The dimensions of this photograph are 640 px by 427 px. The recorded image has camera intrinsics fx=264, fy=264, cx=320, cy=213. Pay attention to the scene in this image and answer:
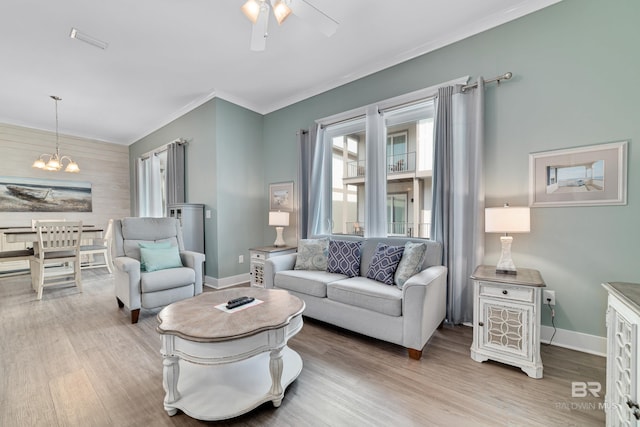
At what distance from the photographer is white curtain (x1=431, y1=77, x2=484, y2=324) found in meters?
2.50

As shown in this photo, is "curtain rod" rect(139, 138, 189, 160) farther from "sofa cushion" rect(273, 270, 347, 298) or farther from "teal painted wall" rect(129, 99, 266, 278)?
"sofa cushion" rect(273, 270, 347, 298)

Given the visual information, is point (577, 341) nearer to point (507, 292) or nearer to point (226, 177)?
point (507, 292)

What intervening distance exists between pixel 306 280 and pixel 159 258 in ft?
5.69

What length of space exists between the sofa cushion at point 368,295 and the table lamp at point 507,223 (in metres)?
0.89

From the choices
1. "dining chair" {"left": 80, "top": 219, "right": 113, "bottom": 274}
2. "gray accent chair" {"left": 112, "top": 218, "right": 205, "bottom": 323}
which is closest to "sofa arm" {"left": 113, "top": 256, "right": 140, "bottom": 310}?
"gray accent chair" {"left": 112, "top": 218, "right": 205, "bottom": 323}

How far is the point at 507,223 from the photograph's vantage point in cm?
208

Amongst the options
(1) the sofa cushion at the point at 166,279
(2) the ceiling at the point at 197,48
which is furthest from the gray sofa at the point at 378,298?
(2) the ceiling at the point at 197,48

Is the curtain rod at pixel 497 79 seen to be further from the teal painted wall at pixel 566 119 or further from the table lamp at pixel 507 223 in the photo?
the table lamp at pixel 507 223

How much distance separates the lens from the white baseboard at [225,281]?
4066 millimetres

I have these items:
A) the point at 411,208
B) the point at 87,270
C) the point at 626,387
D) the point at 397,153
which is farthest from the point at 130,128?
the point at 626,387

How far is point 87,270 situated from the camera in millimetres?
5195

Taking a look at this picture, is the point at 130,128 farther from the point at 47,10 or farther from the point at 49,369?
the point at 49,369

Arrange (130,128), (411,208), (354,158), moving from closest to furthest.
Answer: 1. (411,208)
2. (354,158)
3. (130,128)

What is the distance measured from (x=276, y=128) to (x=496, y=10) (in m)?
3.18
